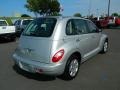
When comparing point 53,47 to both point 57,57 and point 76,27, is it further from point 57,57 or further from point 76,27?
point 76,27

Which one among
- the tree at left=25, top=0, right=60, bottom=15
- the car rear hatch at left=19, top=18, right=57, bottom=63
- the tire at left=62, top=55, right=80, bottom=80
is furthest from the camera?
the tree at left=25, top=0, right=60, bottom=15

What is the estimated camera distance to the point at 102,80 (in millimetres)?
5668

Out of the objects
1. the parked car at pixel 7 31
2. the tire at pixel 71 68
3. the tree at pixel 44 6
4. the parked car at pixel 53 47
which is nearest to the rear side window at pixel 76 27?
the parked car at pixel 53 47

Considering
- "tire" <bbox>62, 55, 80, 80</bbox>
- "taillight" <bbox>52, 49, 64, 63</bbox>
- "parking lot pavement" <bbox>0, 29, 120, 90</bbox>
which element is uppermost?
"taillight" <bbox>52, 49, 64, 63</bbox>

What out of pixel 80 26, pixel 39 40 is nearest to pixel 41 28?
pixel 39 40

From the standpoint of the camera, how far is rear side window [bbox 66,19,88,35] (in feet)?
18.7

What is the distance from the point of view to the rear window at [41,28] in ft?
18.0

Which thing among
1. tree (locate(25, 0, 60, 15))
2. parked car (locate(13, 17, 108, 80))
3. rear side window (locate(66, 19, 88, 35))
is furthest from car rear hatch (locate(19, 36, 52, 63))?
tree (locate(25, 0, 60, 15))

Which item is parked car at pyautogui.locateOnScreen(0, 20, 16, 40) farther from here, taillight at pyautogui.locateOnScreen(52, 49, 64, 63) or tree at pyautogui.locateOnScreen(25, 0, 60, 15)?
tree at pyautogui.locateOnScreen(25, 0, 60, 15)

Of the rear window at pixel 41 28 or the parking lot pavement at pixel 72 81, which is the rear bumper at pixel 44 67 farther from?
the rear window at pixel 41 28

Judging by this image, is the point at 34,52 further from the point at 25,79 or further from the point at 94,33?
→ the point at 94,33

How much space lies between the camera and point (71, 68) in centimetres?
565

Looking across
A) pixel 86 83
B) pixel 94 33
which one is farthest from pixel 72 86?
pixel 94 33

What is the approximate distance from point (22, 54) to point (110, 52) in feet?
16.1
